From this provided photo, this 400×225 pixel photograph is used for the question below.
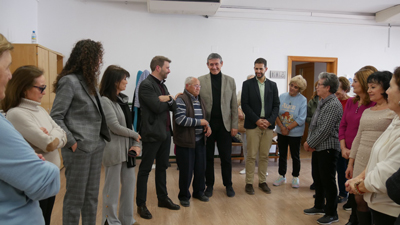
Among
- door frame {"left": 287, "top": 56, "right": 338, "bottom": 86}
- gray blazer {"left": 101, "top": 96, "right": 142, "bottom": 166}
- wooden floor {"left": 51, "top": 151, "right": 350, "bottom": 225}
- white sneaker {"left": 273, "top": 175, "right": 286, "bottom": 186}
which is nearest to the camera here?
gray blazer {"left": 101, "top": 96, "right": 142, "bottom": 166}

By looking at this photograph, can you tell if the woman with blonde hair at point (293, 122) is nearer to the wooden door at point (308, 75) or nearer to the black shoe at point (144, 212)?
the black shoe at point (144, 212)

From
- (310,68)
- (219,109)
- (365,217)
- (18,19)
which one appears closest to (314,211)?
(365,217)

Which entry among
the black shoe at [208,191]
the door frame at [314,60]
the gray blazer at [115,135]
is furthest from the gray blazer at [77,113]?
the door frame at [314,60]

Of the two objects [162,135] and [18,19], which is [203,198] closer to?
[162,135]

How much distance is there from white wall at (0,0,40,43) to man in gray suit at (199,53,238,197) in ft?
8.57

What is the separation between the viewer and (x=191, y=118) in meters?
3.21

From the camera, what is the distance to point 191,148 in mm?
3312

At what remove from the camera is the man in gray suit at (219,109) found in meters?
3.58

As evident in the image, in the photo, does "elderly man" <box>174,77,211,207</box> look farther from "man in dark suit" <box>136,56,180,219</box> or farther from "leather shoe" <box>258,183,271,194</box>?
"leather shoe" <box>258,183,271,194</box>

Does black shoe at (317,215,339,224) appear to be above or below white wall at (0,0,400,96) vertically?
below

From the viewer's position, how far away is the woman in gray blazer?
238 centimetres

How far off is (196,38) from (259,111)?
2529 millimetres

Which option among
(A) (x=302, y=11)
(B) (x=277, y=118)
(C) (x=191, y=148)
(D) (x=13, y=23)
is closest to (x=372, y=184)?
(C) (x=191, y=148)

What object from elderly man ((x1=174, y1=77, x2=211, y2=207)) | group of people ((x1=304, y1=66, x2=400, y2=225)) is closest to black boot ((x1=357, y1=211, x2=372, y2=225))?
group of people ((x1=304, y1=66, x2=400, y2=225))
